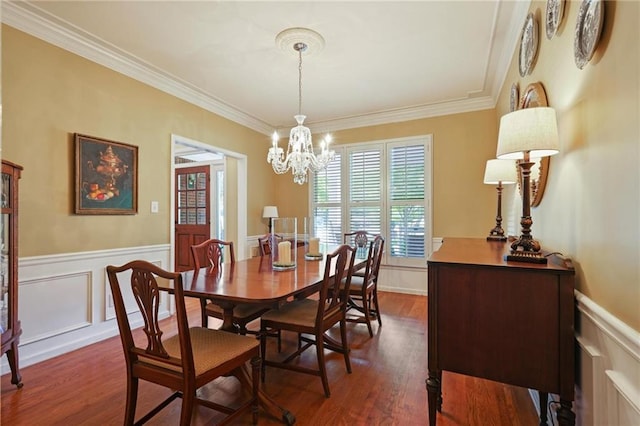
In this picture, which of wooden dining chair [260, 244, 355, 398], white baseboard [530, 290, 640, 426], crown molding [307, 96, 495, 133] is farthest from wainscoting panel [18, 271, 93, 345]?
crown molding [307, 96, 495, 133]

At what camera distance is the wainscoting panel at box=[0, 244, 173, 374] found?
8.11 feet

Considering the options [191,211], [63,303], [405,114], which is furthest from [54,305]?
[405,114]

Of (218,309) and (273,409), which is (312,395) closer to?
(273,409)

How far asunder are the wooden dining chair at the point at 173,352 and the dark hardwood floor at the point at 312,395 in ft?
1.09

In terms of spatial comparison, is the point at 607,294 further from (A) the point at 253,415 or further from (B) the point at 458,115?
(B) the point at 458,115

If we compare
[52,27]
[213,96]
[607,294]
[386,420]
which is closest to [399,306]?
[386,420]

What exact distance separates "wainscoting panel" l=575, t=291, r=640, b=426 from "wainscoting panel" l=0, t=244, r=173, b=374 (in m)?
3.44

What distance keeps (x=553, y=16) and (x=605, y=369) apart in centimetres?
168

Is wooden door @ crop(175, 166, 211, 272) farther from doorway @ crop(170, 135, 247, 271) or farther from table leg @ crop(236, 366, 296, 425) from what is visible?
table leg @ crop(236, 366, 296, 425)

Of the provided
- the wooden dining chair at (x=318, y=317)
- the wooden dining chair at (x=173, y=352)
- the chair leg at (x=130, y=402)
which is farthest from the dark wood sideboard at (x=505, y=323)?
the chair leg at (x=130, y=402)

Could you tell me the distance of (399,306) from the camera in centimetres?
393

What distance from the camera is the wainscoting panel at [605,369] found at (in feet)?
3.22

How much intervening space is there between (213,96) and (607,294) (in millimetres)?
4045

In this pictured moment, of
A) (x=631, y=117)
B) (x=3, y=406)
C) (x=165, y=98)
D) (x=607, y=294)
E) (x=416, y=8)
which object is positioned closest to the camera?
(x=631, y=117)
